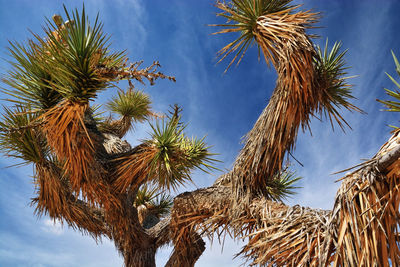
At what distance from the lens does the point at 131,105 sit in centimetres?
736

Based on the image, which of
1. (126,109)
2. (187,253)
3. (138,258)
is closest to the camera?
(187,253)

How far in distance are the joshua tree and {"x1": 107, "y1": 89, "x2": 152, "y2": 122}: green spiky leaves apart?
2.15 meters

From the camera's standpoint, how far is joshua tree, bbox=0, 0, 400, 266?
2.54 metres

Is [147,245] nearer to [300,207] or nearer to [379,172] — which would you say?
[300,207]

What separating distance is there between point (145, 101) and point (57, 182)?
311 centimetres

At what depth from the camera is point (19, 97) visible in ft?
15.1

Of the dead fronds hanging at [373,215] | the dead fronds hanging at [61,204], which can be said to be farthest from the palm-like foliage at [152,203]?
the dead fronds hanging at [373,215]

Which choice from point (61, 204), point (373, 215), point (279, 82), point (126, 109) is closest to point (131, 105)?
point (126, 109)

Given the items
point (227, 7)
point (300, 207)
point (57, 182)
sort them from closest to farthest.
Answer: point (300, 207)
point (227, 7)
point (57, 182)

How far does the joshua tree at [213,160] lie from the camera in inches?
99.9

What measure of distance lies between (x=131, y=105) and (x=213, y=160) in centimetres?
296

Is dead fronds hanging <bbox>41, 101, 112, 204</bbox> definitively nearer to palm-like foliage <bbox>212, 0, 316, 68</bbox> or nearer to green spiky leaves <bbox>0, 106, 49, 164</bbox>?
green spiky leaves <bbox>0, 106, 49, 164</bbox>

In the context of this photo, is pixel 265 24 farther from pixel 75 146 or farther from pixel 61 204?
pixel 61 204

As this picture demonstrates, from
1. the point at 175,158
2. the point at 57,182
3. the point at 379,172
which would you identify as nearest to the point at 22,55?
the point at 57,182
